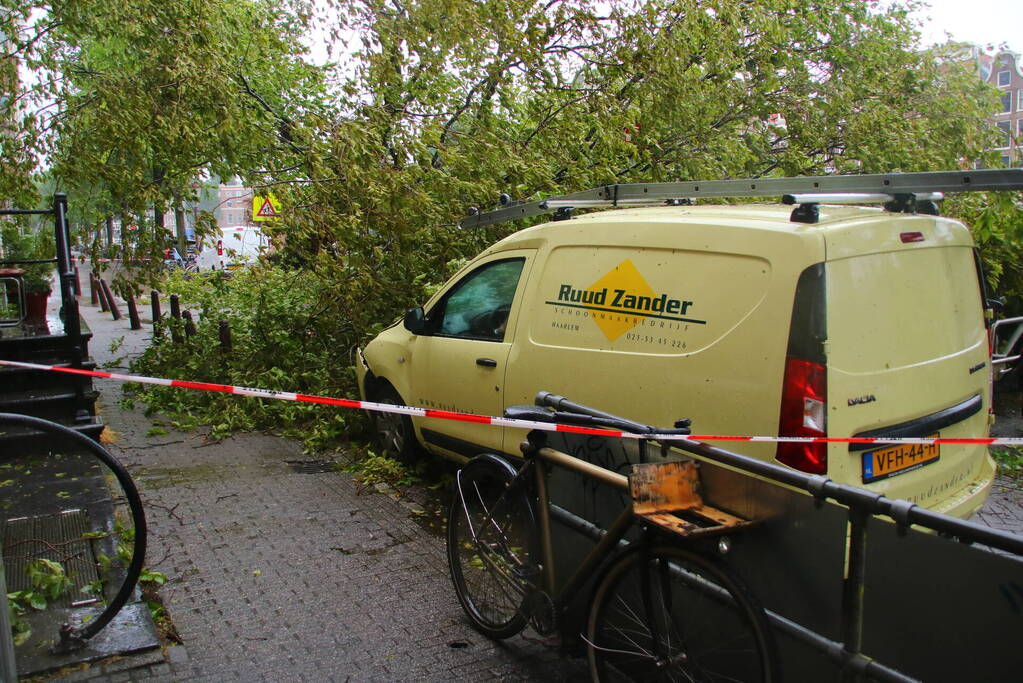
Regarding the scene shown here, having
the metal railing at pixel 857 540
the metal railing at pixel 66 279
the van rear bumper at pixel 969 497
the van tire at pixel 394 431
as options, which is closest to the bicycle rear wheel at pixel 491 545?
the metal railing at pixel 857 540

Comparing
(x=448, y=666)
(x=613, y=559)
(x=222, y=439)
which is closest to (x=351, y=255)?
(x=222, y=439)

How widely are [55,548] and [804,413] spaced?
3.98 metres

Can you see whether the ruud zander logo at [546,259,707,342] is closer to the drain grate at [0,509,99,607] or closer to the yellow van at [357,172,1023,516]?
the yellow van at [357,172,1023,516]

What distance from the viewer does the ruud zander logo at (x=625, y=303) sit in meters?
4.28

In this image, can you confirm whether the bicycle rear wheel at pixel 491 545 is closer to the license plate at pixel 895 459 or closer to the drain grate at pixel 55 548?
the license plate at pixel 895 459

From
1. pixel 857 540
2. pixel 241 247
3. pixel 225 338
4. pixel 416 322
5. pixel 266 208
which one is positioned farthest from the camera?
pixel 241 247

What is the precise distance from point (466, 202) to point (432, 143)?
27.8 inches

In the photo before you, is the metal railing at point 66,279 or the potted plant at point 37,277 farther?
the potted plant at point 37,277

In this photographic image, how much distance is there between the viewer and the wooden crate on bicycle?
2781mm

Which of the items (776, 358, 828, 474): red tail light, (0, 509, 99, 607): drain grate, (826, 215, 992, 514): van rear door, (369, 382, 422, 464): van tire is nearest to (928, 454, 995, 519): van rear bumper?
(826, 215, 992, 514): van rear door

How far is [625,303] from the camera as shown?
15.0 feet

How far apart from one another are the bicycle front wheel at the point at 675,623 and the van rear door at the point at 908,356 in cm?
113

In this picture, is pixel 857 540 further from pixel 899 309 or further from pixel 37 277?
pixel 37 277

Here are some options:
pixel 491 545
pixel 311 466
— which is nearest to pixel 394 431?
pixel 311 466
